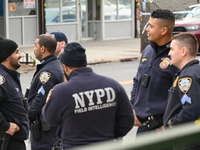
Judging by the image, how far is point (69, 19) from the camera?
22672 millimetres

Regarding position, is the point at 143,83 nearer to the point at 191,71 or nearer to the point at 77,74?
the point at 191,71

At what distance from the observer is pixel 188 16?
63.6ft

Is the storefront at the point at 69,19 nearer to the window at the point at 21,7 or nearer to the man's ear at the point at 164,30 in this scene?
the window at the point at 21,7

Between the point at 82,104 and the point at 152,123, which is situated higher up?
the point at 82,104

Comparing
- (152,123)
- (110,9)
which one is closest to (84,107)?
(152,123)

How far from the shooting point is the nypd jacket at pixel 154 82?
13.7 feet

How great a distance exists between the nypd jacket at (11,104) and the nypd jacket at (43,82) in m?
0.39

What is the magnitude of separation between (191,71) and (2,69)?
6.00 feet

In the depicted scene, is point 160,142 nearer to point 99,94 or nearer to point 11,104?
point 99,94

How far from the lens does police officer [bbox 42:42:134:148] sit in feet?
10.4

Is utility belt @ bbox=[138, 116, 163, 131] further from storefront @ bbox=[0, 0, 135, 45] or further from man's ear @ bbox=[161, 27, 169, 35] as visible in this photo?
storefront @ bbox=[0, 0, 135, 45]

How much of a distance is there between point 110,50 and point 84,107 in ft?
54.3

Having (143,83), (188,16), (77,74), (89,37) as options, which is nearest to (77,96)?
(77,74)

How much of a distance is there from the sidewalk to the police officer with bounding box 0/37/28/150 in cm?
1197
